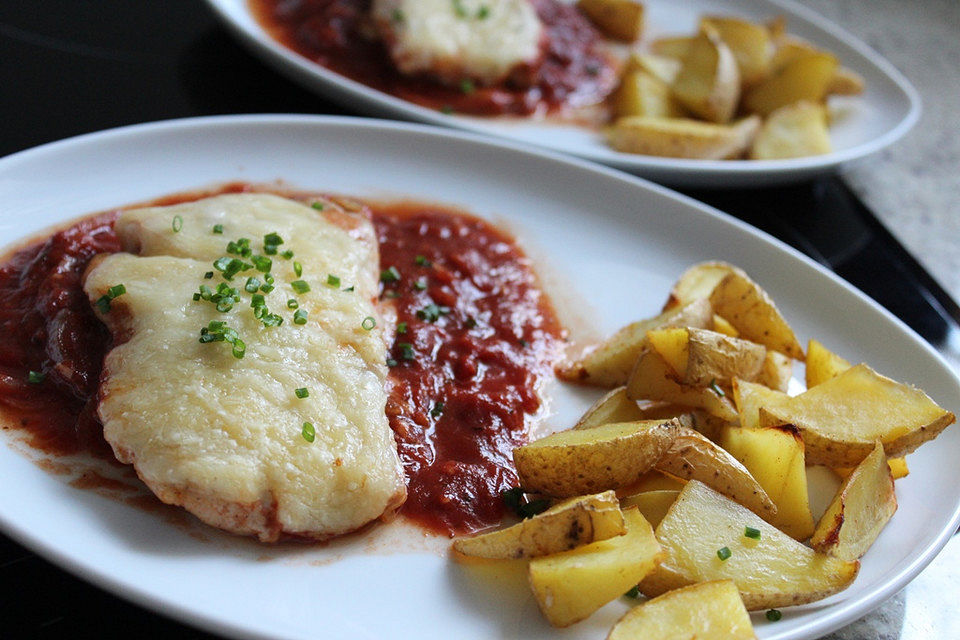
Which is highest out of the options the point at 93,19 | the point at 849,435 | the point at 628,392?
the point at 849,435

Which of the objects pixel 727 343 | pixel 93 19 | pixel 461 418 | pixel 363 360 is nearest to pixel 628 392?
pixel 727 343

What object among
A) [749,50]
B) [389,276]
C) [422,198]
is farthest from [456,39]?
[389,276]

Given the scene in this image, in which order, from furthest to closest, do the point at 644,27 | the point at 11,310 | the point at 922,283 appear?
the point at 644,27
the point at 922,283
the point at 11,310

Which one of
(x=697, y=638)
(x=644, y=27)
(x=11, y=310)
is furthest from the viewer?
(x=644, y=27)

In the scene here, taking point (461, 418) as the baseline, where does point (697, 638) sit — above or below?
above

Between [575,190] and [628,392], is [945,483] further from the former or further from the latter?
[575,190]

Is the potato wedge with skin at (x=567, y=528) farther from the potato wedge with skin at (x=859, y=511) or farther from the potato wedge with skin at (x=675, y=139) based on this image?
the potato wedge with skin at (x=675, y=139)

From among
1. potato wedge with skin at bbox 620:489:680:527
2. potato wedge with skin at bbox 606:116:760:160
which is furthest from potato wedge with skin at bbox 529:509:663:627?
potato wedge with skin at bbox 606:116:760:160

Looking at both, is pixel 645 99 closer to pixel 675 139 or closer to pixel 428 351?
pixel 675 139
